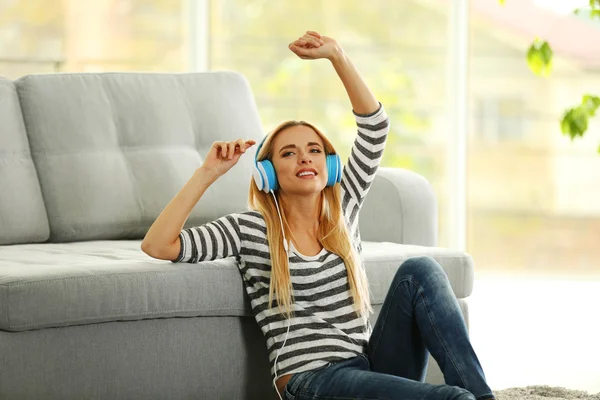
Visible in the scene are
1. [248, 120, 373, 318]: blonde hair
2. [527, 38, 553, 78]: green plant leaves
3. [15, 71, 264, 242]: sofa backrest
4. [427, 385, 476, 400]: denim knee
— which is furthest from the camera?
[527, 38, 553, 78]: green plant leaves

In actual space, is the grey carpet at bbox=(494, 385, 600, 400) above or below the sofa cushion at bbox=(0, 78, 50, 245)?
below

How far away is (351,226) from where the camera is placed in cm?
219

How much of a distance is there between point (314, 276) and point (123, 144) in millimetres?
1025

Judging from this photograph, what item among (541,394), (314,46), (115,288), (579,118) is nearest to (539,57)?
(579,118)

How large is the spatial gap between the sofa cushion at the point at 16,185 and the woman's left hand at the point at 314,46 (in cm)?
96

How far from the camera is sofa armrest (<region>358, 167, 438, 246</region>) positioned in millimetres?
2656

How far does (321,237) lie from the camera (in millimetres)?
2096

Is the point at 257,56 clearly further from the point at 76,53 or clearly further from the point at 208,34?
the point at 76,53

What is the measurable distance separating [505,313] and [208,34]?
6.60 ft

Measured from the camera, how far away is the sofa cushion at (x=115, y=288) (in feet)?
6.20

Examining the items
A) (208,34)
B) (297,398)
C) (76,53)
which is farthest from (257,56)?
(297,398)

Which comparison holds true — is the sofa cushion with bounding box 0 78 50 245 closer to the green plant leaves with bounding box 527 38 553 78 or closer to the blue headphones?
the blue headphones

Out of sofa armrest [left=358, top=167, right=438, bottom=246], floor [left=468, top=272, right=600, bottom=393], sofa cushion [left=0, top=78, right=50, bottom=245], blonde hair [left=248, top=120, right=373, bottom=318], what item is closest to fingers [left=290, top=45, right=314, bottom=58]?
blonde hair [left=248, top=120, right=373, bottom=318]

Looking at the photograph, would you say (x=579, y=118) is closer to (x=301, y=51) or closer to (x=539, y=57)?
(x=539, y=57)
